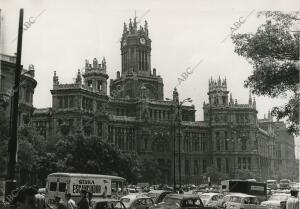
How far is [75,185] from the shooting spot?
31.5m

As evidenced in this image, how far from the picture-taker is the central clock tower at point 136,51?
122562 millimetres

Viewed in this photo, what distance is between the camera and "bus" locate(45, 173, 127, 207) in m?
31.4

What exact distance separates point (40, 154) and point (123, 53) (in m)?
72.3

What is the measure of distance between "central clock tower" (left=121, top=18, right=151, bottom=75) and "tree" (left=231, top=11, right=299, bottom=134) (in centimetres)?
10291

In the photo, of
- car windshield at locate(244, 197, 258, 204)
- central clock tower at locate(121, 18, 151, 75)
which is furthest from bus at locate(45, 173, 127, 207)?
central clock tower at locate(121, 18, 151, 75)

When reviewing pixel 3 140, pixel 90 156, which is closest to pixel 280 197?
pixel 3 140

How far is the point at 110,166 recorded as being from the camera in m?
62.2

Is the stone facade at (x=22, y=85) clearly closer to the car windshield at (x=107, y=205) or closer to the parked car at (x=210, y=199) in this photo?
the parked car at (x=210, y=199)

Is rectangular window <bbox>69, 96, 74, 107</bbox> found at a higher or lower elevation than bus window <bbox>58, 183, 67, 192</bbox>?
higher

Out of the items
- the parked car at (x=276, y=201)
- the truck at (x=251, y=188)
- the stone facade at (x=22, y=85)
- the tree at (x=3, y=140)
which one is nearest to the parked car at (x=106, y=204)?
the parked car at (x=276, y=201)

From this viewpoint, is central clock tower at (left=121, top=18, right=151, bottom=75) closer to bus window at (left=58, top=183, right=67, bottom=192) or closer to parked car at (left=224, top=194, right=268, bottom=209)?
bus window at (left=58, top=183, right=67, bottom=192)

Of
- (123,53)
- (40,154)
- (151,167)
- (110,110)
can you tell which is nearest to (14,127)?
(40,154)

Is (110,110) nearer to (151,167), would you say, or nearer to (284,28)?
(151,167)

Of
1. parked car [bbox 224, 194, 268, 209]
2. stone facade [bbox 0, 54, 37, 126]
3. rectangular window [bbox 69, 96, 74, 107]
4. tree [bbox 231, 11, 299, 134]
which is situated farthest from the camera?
rectangular window [bbox 69, 96, 74, 107]
